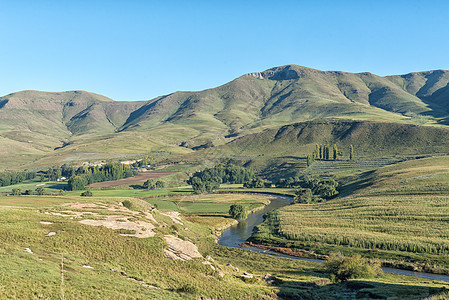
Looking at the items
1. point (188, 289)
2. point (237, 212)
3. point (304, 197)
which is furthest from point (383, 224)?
point (188, 289)

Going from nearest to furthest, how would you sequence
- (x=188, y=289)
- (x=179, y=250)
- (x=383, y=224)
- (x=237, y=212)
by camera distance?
1. (x=188, y=289)
2. (x=179, y=250)
3. (x=383, y=224)
4. (x=237, y=212)

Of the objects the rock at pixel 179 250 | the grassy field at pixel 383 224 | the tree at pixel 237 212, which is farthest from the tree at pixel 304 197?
the rock at pixel 179 250

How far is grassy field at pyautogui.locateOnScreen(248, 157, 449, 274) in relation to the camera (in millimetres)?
69250

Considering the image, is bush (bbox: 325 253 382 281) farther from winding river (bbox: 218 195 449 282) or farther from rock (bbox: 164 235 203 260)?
rock (bbox: 164 235 203 260)

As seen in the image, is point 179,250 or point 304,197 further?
point 304,197

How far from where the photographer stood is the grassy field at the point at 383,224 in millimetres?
69250

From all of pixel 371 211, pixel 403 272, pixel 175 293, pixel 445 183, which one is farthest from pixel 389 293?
pixel 445 183

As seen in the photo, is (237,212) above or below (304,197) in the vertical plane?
below

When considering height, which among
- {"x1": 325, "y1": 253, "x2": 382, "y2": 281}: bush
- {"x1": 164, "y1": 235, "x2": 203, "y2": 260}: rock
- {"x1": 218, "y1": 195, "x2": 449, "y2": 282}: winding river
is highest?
{"x1": 164, "y1": 235, "x2": 203, "y2": 260}: rock

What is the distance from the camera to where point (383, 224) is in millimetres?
87250

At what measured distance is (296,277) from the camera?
56656mm

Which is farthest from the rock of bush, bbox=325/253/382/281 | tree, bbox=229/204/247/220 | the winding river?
tree, bbox=229/204/247/220

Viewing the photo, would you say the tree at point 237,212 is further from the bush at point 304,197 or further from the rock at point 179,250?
the rock at point 179,250

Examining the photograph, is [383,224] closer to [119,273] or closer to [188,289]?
[188,289]
